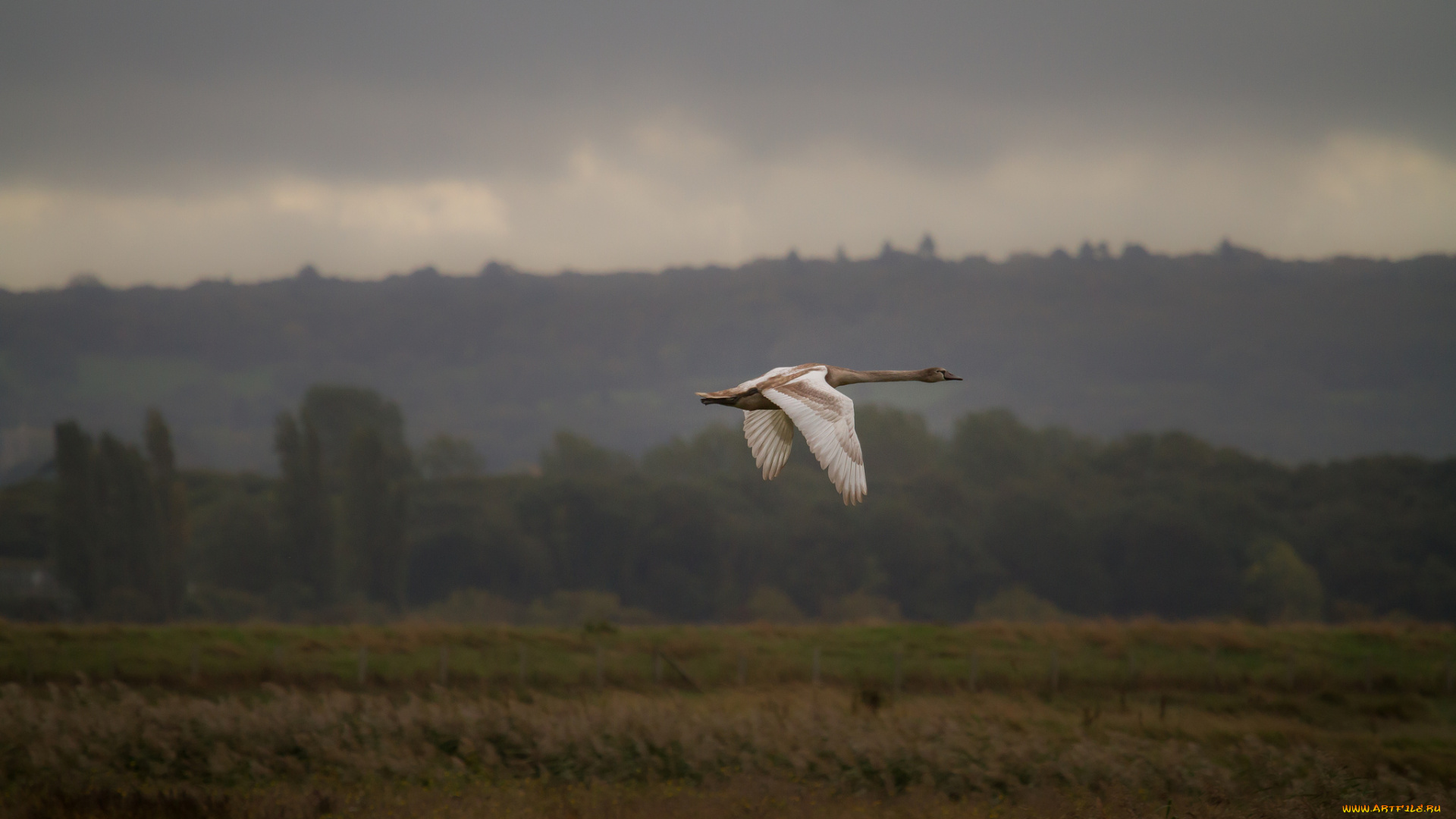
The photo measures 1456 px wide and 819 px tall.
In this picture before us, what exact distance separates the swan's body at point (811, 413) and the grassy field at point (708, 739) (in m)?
8.81

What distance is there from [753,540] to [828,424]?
117 m

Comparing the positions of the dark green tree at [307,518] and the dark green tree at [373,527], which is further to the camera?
the dark green tree at [307,518]

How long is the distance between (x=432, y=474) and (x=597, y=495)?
39159 mm

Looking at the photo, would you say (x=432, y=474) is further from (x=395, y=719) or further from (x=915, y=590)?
(x=395, y=719)

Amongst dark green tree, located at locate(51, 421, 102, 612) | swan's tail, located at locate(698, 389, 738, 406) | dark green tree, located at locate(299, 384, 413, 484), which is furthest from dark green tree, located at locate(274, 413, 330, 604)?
swan's tail, located at locate(698, 389, 738, 406)

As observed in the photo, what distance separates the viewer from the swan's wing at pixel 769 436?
16.6m

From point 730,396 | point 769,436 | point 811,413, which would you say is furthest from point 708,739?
point 811,413

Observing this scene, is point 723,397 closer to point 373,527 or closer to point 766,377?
point 766,377

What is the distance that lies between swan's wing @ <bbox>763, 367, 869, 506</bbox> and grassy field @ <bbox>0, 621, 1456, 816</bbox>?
1029 centimetres

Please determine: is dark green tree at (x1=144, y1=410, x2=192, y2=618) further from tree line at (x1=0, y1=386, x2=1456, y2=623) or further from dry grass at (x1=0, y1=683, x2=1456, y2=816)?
dry grass at (x1=0, y1=683, x2=1456, y2=816)

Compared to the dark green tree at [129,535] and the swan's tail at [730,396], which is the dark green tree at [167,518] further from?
the swan's tail at [730,396]

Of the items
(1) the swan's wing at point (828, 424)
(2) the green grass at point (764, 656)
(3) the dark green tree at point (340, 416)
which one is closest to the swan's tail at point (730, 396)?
(1) the swan's wing at point (828, 424)

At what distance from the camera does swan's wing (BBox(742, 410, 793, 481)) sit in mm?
16578

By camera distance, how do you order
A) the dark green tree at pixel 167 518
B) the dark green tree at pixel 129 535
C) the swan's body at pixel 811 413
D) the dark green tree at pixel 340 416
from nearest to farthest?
the swan's body at pixel 811 413
the dark green tree at pixel 129 535
the dark green tree at pixel 167 518
the dark green tree at pixel 340 416
